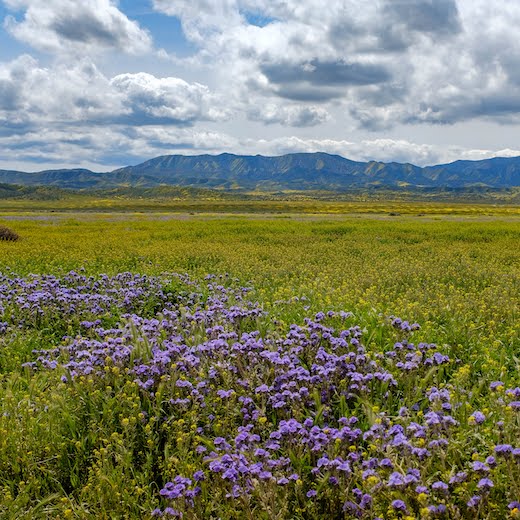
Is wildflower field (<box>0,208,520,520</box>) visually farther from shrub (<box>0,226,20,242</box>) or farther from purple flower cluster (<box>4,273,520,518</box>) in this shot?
shrub (<box>0,226,20,242</box>)

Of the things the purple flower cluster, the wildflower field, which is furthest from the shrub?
the purple flower cluster

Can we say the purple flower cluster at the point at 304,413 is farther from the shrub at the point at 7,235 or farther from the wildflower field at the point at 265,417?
the shrub at the point at 7,235

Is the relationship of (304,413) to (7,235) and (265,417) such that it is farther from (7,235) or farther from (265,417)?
(7,235)

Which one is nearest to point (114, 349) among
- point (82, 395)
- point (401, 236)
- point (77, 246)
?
point (82, 395)

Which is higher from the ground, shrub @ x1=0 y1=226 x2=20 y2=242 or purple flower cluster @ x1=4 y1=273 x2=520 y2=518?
shrub @ x1=0 y1=226 x2=20 y2=242

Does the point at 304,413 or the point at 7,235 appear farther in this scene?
the point at 7,235

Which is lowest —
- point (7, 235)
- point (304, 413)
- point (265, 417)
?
point (304, 413)

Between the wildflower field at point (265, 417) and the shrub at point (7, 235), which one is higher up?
the shrub at point (7, 235)

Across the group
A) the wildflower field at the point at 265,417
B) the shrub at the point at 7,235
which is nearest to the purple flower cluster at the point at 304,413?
the wildflower field at the point at 265,417

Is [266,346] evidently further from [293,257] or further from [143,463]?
[293,257]

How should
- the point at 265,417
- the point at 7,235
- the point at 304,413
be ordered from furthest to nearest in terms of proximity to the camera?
the point at 7,235 < the point at 304,413 < the point at 265,417

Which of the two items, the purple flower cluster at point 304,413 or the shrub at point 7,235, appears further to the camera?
the shrub at point 7,235

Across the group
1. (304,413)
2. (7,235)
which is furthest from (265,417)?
(7,235)

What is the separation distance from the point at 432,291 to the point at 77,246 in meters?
16.7
